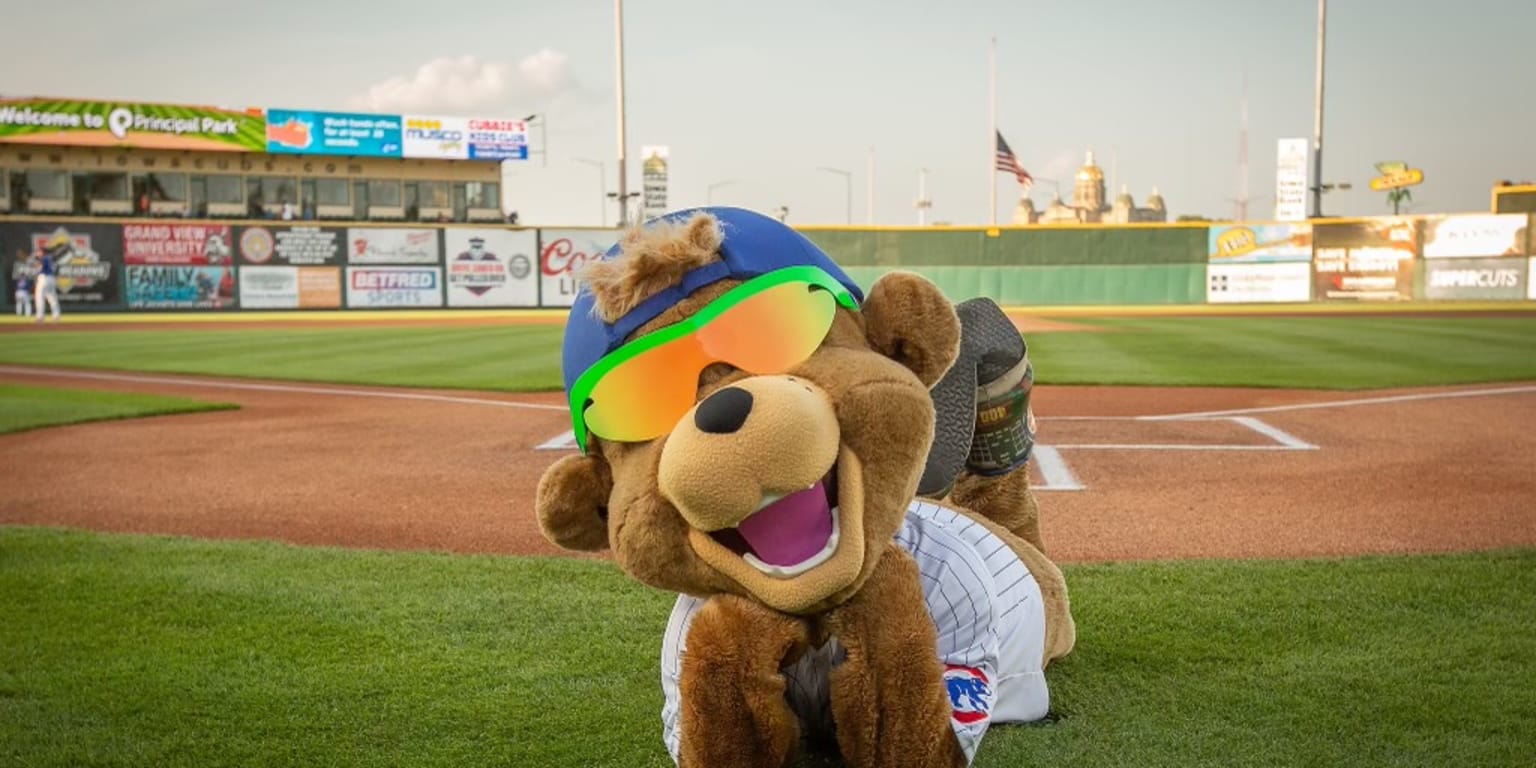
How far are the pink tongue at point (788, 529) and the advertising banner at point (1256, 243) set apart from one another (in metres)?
37.8

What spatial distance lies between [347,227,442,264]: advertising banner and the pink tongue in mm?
40670

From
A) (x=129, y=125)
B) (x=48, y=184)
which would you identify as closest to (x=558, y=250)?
(x=129, y=125)

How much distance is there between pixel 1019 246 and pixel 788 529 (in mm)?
36298

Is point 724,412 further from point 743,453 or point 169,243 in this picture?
point 169,243

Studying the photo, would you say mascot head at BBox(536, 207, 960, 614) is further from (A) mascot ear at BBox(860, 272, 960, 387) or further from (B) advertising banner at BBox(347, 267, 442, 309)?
(B) advertising banner at BBox(347, 267, 442, 309)

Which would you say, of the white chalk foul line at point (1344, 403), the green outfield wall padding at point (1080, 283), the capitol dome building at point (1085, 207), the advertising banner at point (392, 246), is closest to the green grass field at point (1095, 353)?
the white chalk foul line at point (1344, 403)

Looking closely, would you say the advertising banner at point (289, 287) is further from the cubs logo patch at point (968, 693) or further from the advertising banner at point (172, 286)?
the cubs logo patch at point (968, 693)

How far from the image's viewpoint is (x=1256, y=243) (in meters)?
37.6

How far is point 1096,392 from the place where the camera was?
12.2 m

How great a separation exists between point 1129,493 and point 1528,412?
537 centimetres

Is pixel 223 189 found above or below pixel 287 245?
above

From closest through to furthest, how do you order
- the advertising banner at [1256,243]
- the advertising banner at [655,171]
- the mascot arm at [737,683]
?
1. the mascot arm at [737,683]
2. the advertising banner at [1256,243]
3. the advertising banner at [655,171]

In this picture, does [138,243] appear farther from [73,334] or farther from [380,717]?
[380,717]

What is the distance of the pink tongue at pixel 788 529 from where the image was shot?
7.00ft
